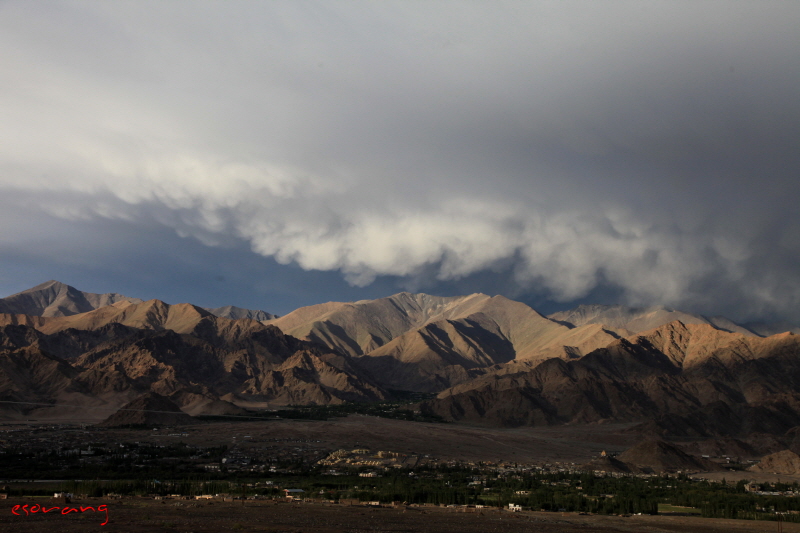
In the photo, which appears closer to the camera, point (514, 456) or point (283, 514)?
point (283, 514)

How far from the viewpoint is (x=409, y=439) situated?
17050 cm

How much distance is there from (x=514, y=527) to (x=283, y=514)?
22133mm

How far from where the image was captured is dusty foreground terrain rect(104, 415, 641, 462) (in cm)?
15112

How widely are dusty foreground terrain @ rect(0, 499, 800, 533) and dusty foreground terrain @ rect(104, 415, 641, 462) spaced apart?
78591 mm

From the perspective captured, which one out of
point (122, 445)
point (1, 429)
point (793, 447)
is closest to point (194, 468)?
point (122, 445)

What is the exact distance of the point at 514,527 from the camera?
5656cm

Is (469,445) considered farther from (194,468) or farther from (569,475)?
(194,468)

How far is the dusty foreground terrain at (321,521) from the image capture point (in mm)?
47500
